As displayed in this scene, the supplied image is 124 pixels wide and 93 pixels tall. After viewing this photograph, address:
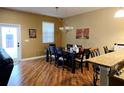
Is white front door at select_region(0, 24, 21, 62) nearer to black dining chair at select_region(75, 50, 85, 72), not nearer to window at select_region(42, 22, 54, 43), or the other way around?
window at select_region(42, 22, 54, 43)

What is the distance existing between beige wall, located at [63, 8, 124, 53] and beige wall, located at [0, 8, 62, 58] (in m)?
2.15

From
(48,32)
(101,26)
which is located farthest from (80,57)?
(48,32)

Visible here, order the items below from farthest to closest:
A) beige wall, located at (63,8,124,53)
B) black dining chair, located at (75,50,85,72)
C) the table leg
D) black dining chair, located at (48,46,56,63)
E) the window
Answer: the window
black dining chair, located at (48,46,56,63)
beige wall, located at (63,8,124,53)
black dining chair, located at (75,50,85,72)
the table leg

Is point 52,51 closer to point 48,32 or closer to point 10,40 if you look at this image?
point 10,40

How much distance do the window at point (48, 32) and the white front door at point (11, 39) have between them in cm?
172

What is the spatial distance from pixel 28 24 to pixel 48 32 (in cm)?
153

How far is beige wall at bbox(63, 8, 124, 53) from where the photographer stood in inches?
199

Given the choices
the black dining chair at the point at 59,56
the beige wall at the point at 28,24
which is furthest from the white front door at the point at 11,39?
the black dining chair at the point at 59,56

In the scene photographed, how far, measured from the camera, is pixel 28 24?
641 centimetres

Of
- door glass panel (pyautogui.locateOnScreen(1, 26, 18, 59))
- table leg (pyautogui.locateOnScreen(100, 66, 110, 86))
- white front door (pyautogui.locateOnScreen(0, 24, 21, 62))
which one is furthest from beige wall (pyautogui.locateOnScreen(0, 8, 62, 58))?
table leg (pyautogui.locateOnScreen(100, 66, 110, 86))

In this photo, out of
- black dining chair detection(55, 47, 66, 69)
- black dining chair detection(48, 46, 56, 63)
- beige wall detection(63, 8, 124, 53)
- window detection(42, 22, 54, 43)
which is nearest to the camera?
black dining chair detection(55, 47, 66, 69)

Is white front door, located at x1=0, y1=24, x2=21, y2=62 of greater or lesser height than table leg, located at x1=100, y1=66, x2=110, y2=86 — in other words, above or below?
above
